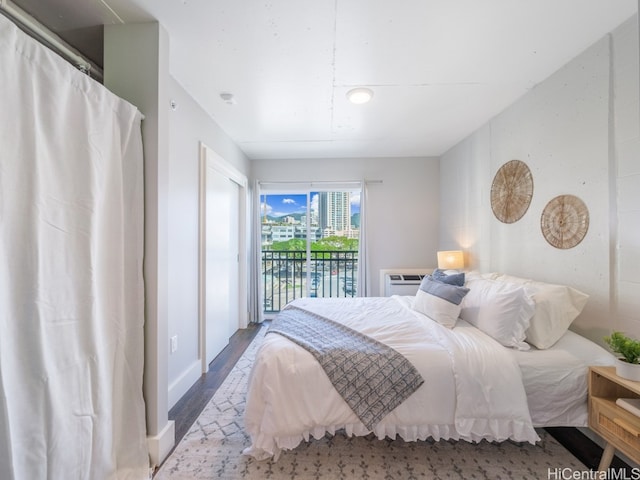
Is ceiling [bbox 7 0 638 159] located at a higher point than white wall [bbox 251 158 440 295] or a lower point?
higher

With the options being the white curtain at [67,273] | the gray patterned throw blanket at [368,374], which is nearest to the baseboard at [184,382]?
the white curtain at [67,273]

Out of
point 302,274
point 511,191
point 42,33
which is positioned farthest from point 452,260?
point 42,33

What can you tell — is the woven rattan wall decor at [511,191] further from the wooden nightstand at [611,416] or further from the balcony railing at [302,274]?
the balcony railing at [302,274]

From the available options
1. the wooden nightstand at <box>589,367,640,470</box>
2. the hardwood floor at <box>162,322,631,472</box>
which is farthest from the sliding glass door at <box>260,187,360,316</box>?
the wooden nightstand at <box>589,367,640,470</box>

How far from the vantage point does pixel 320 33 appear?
152 cm

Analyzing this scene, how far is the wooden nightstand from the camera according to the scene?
1111 millimetres

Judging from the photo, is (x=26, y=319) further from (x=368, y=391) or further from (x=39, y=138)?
(x=368, y=391)

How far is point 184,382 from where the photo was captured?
2.09m

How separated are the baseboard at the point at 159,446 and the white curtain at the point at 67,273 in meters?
0.10

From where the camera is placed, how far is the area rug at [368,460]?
1375 mm

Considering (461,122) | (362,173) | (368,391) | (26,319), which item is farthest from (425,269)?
(26,319)

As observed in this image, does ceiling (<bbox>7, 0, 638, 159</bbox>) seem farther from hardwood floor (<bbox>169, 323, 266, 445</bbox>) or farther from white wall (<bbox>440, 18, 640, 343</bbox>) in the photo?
hardwood floor (<bbox>169, 323, 266, 445</bbox>)

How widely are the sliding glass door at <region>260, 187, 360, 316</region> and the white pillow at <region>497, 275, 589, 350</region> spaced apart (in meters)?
2.44

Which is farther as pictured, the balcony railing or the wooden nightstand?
the balcony railing
